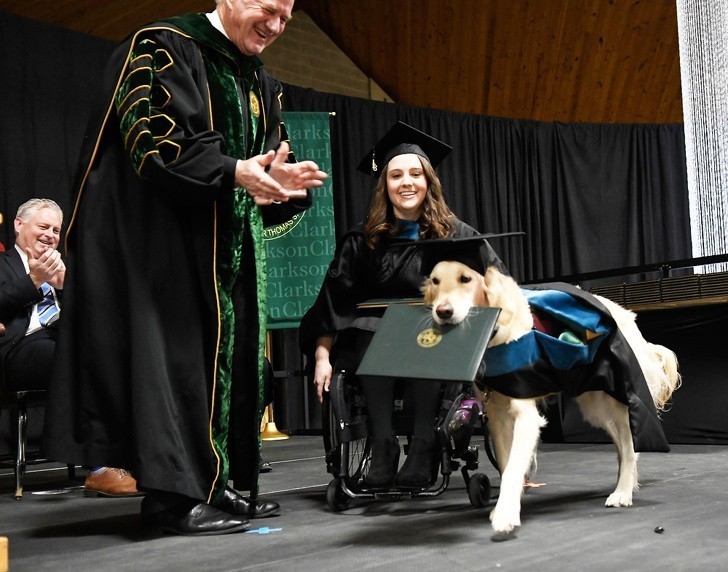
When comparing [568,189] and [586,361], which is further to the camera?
[568,189]

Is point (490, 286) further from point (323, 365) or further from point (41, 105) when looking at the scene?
point (41, 105)

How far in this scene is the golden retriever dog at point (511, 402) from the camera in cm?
237

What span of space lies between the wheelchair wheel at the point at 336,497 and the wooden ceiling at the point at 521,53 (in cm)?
676

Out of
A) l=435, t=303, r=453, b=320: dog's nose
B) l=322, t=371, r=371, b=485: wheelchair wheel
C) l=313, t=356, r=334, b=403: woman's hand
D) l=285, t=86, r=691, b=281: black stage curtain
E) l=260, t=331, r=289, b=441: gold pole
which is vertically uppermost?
l=285, t=86, r=691, b=281: black stage curtain

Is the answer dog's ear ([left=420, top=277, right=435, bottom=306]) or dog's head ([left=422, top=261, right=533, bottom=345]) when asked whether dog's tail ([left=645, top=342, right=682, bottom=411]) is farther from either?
dog's ear ([left=420, top=277, right=435, bottom=306])

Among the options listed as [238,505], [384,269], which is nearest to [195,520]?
[238,505]

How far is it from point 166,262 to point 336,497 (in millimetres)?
1065

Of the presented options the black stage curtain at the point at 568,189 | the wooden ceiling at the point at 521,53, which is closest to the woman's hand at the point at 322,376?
the black stage curtain at the point at 568,189

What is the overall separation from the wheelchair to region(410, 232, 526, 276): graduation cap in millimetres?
603

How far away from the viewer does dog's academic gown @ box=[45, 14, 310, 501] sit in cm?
243

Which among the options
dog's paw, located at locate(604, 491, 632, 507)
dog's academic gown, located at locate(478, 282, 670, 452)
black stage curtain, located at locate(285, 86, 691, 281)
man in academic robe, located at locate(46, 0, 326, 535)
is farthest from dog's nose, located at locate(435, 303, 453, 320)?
black stage curtain, located at locate(285, 86, 691, 281)

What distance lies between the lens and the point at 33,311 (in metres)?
4.21

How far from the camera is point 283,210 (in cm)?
298

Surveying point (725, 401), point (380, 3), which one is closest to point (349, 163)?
point (380, 3)
